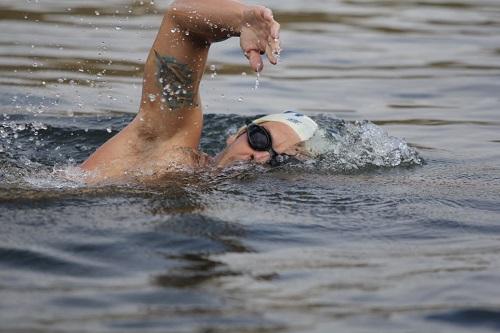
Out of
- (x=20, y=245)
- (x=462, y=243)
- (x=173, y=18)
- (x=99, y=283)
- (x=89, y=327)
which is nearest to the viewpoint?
(x=89, y=327)

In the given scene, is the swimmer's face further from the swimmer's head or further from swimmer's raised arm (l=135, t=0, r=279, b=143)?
swimmer's raised arm (l=135, t=0, r=279, b=143)

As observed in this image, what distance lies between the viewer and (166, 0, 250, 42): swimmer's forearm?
5.04 meters

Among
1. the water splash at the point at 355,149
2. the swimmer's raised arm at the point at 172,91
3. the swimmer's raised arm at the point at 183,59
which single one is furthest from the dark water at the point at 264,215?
the swimmer's raised arm at the point at 183,59

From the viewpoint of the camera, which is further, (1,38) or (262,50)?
(1,38)

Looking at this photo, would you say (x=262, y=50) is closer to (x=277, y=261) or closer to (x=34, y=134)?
(x=277, y=261)

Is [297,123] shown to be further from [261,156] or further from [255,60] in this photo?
[255,60]

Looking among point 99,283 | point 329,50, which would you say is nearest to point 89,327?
point 99,283

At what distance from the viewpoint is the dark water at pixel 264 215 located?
13.1ft

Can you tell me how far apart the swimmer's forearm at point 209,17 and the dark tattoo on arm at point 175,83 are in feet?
0.65

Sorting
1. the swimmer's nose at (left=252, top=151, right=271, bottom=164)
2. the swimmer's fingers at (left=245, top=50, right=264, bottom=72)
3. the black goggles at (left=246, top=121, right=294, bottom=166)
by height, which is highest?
the swimmer's fingers at (left=245, top=50, right=264, bottom=72)

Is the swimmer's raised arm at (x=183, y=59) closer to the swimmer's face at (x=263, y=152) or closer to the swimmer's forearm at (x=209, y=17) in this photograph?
the swimmer's forearm at (x=209, y=17)

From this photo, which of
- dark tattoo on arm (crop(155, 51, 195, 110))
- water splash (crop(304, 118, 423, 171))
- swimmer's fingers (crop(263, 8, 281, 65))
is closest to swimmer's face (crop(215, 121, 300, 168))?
water splash (crop(304, 118, 423, 171))

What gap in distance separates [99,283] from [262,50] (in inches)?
49.5

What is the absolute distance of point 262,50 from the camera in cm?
472
